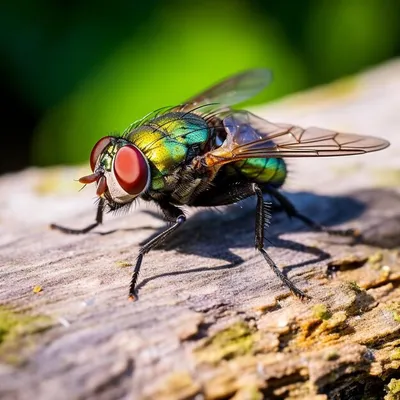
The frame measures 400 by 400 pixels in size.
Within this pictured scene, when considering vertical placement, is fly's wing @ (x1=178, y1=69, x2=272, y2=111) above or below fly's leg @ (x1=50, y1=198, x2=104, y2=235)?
above

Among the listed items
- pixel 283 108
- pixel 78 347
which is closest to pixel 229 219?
pixel 78 347

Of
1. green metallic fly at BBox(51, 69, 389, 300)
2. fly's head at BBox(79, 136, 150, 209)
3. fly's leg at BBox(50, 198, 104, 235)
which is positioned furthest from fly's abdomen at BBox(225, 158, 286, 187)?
fly's leg at BBox(50, 198, 104, 235)

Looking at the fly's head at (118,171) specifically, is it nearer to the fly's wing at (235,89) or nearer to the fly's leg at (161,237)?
the fly's leg at (161,237)

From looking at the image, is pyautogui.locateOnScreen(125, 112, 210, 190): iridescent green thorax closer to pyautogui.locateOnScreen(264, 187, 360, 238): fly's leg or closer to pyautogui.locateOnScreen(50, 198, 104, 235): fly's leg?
pyautogui.locateOnScreen(50, 198, 104, 235): fly's leg

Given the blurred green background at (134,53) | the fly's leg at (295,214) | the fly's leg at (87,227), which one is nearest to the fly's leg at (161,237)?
the fly's leg at (87,227)

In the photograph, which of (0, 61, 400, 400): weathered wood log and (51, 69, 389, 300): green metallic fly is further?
(51, 69, 389, 300): green metallic fly

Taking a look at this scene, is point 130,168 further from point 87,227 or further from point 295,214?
point 295,214
